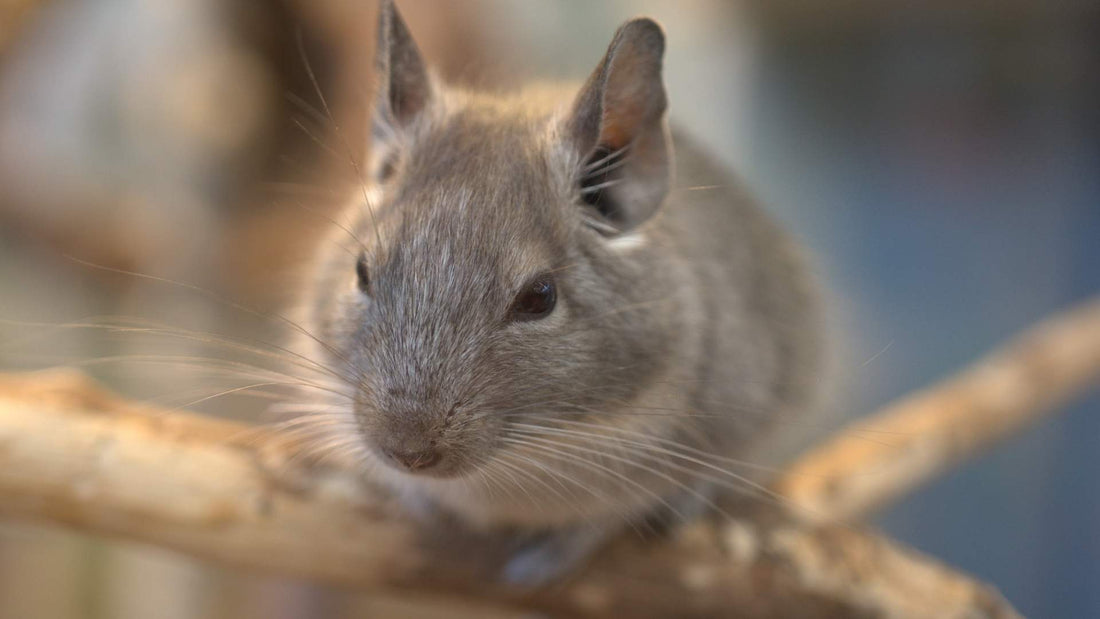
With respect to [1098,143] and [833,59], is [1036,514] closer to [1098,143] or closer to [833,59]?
[1098,143]

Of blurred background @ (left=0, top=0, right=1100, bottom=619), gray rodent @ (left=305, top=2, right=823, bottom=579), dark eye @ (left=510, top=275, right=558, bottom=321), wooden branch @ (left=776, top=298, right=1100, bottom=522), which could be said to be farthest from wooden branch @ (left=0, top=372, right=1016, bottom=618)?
blurred background @ (left=0, top=0, right=1100, bottom=619)

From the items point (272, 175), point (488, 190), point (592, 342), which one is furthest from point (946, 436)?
point (272, 175)

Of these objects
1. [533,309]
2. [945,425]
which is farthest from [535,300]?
[945,425]

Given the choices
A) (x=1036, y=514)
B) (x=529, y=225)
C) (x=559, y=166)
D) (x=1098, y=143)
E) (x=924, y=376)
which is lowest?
(x=529, y=225)

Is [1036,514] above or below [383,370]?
above

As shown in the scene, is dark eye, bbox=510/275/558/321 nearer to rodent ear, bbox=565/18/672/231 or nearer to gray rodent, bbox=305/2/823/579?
gray rodent, bbox=305/2/823/579

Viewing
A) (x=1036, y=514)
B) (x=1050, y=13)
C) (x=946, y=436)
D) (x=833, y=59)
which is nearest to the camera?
(x=946, y=436)
